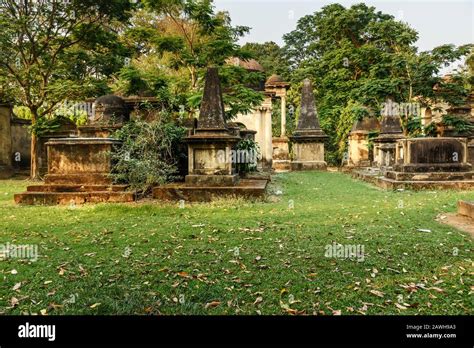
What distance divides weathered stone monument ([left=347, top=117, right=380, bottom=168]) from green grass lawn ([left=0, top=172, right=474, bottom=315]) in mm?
16149

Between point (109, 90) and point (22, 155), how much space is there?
6566 millimetres

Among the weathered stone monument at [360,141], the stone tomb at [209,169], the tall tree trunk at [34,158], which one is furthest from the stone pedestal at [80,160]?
the weathered stone monument at [360,141]

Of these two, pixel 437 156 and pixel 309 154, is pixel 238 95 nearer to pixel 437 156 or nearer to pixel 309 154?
pixel 437 156

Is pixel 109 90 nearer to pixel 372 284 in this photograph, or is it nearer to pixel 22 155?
pixel 22 155

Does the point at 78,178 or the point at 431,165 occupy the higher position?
the point at 431,165

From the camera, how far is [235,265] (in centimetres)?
425

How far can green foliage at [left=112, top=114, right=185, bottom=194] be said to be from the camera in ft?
31.1

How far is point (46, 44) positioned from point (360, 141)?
17.1m

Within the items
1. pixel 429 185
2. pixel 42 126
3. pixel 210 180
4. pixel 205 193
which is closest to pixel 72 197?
pixel 205 193

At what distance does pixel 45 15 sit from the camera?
54.1ft

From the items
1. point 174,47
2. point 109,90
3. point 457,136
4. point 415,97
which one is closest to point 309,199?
point 457,136

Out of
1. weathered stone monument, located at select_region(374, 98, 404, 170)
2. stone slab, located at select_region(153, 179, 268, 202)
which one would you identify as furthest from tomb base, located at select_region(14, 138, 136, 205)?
weathered stone monument, located at select_region(374, 98, 404, 170)

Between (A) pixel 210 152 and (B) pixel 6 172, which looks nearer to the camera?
(A) pixel 210 152

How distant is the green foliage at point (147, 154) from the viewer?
9.47 m
